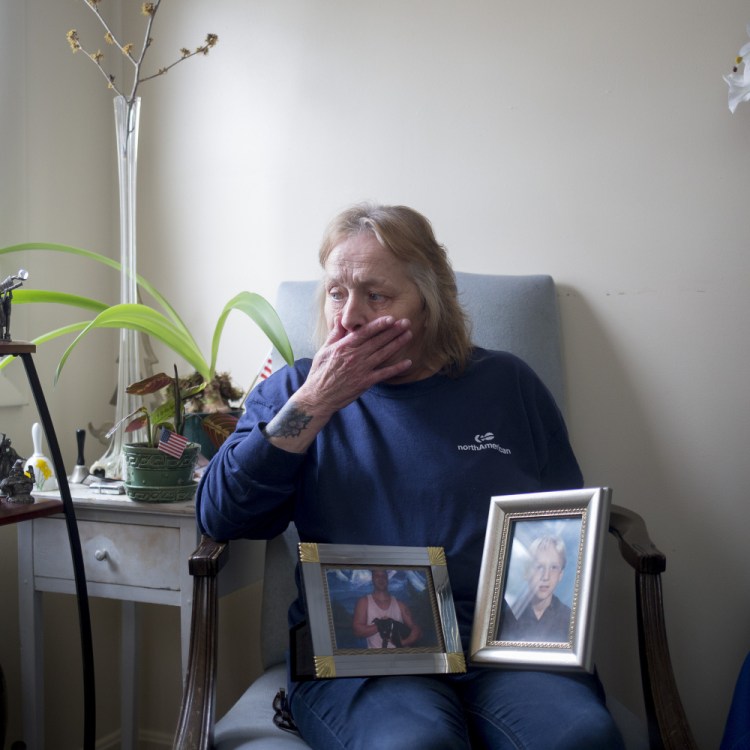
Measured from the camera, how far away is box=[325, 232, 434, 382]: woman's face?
1.33 metres

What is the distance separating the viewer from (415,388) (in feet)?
4.41

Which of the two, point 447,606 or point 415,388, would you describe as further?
point 415,388

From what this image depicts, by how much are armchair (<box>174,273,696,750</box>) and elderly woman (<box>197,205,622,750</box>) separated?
8 cm

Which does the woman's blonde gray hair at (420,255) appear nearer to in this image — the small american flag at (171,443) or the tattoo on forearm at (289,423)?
the tattoo on forearm at (289,423)

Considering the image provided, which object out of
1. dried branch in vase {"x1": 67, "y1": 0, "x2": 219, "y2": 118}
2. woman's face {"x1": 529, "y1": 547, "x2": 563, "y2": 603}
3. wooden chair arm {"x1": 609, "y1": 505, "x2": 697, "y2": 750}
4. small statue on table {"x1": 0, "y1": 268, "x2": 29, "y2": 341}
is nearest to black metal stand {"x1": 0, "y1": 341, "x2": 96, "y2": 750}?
small statue on table {"x1": 0, "y1": 268, "x2": 29, "y2": 341}

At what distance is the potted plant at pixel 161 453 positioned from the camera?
1.46m

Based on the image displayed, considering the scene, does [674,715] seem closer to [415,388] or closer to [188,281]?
[415,388]

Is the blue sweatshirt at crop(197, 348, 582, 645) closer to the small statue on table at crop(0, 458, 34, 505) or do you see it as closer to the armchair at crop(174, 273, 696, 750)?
the armchair at crop(174, 273, 696, 750)

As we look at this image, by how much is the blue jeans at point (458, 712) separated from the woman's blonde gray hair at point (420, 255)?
0.49 meters

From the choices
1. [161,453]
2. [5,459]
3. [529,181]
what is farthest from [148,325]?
[529,181]

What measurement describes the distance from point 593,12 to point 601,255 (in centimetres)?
47

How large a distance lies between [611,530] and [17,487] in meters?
0.99

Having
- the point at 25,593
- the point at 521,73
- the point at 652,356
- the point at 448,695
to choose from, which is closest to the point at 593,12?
the point at 521,73

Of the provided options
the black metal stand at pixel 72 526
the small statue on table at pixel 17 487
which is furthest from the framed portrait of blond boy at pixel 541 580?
the small statue on table at pixel 17 487
